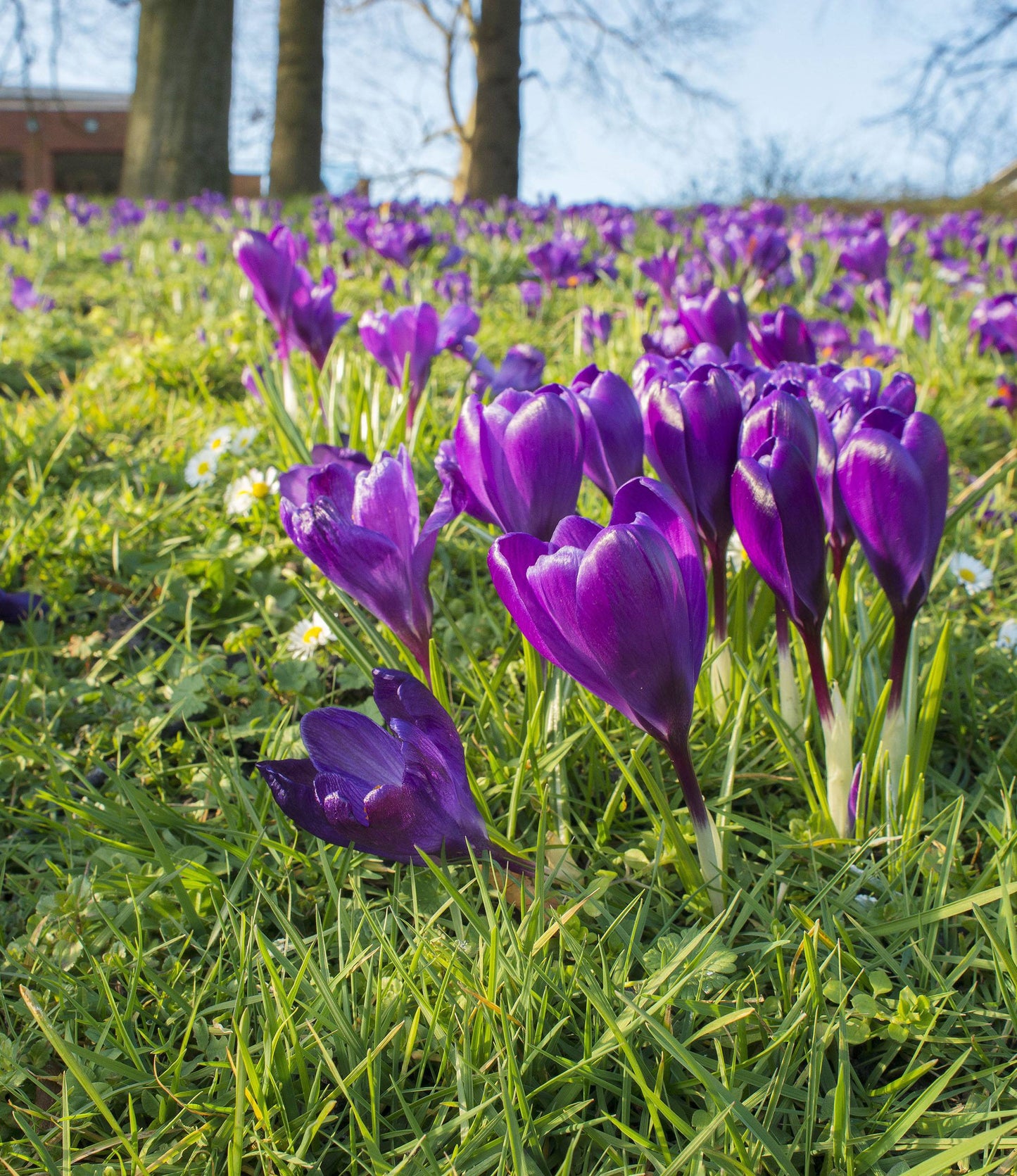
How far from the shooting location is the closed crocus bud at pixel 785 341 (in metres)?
1.80

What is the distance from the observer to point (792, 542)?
979 millimetres

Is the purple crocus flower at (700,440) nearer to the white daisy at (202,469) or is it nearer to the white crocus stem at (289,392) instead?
the white crocus stem at (289,392)

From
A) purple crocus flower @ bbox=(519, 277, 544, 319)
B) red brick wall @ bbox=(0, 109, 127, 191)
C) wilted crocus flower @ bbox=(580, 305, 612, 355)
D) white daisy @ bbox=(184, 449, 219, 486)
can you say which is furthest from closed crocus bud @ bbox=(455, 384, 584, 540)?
red brick wall @ bbox=(0, 109, 127, 191)

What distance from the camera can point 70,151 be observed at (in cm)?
3397

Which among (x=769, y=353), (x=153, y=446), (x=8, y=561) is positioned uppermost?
(x=769, y=353)

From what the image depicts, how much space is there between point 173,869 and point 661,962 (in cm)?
68

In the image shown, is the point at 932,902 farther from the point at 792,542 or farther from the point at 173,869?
the point at 173,869

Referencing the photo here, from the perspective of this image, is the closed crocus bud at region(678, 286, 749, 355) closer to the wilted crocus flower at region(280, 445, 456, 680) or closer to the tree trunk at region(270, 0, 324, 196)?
the wilted crocus flower at region(280, 445, 456, 680)

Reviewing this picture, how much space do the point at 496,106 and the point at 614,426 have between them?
1533 centimetres

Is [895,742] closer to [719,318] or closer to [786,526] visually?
[786,526]

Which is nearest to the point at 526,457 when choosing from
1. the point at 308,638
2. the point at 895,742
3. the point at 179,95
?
the point at 895,742

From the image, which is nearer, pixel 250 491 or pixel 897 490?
pixel 897 490

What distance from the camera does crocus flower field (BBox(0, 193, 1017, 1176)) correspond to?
905mm

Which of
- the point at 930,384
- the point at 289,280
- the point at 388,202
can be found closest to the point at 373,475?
the point at 289,280
